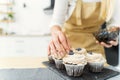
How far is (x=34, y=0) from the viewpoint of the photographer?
11.7ft

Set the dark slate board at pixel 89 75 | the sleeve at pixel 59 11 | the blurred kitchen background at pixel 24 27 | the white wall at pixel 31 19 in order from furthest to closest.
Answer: the white wall at pixel 31 19 → the blurred kitchen background at pixel 24 27 → the sleeve at pixel 59 11 → the dark slate board at pixel 89 75

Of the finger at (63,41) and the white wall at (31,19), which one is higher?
the finger at (63,41)

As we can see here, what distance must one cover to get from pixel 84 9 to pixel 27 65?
511 millimetres

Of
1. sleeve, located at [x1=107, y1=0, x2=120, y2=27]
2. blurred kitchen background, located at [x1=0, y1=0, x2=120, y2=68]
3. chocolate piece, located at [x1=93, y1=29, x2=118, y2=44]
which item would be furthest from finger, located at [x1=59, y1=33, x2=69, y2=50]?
blurred kitchen background, located at [x1=0, y1=0, x2=120, y2=68]

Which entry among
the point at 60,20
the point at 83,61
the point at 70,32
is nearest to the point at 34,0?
the point at 70,32

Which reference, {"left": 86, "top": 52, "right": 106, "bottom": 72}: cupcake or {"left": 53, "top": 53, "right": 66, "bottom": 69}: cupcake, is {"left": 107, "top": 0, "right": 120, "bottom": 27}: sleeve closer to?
{"left": 86, "top": 52, "right": 106, "bottom": 72}: cupcake

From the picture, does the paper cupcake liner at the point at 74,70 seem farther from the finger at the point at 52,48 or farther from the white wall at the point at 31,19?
the white wall at the point at 31,19

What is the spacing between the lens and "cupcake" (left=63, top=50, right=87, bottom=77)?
2.75 feet

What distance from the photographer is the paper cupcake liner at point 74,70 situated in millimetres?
834

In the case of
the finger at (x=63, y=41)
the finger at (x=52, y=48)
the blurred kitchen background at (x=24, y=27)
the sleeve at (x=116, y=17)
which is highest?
the sleeve at (x=116, y=17)

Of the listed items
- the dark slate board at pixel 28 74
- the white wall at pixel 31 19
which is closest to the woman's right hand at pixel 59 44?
the dark slate board at pixel 28 74

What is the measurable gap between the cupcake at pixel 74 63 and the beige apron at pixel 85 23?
0.43 meters

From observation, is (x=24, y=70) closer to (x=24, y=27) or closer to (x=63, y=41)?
(x=63, y=41)

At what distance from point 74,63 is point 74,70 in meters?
0.05
